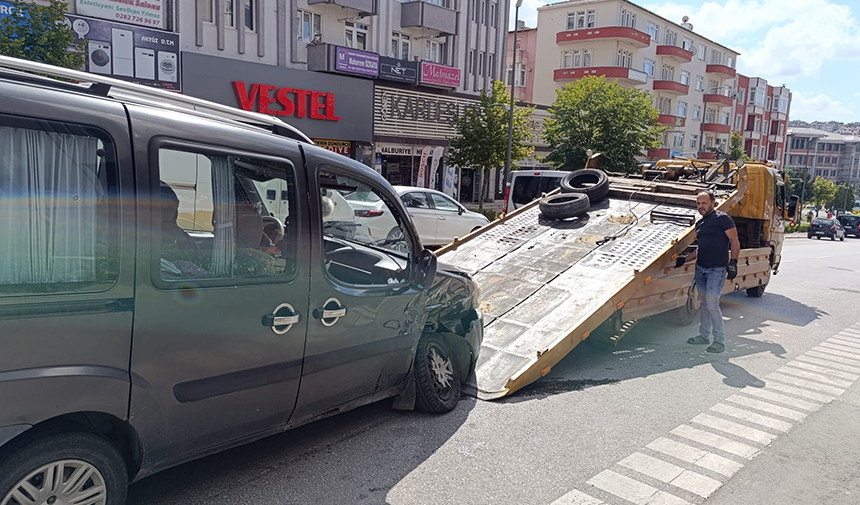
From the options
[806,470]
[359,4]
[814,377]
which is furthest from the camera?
[359,4]

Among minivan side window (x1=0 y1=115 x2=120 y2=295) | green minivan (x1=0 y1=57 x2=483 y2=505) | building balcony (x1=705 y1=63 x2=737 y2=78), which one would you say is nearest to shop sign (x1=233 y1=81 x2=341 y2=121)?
green minivan (x1=0 y1=57 x2=483 y2=505)

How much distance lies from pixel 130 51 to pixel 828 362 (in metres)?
19.3

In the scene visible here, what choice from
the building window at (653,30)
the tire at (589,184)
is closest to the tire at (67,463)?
the tire at (589,184)

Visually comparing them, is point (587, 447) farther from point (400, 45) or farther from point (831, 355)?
point (400, 45)

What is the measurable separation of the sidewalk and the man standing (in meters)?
2.18

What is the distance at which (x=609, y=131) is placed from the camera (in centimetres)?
2694

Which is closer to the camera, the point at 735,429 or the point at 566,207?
the point at 735,429

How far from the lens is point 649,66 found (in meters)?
51.4

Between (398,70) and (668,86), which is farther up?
(668,86)

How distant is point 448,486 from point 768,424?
9.74 ft

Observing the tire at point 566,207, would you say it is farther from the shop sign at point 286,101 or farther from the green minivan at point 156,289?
the shop sign at point 286,101

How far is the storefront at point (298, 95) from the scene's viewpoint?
68.7 ft

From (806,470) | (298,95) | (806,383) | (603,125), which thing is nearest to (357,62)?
(298,95)

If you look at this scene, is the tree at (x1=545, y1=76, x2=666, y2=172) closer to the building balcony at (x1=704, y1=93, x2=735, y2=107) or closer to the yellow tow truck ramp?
the yellow tow truck ramp
